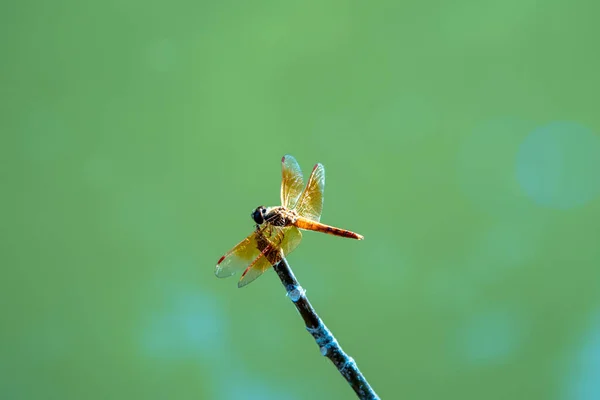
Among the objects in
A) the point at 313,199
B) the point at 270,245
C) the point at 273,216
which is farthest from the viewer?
the point at 313,199

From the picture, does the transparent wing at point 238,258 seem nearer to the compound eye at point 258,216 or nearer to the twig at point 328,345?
the compound eye at point 258,216

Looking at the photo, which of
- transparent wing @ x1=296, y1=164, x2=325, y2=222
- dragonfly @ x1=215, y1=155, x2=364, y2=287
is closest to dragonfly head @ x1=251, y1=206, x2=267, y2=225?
dragonfly @ x1=215, y1=155, x2=364, y2=287

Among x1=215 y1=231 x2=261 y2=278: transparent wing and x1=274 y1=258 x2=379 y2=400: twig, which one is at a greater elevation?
x1=215 y1=231 x2=261 y2=278: transparent wing

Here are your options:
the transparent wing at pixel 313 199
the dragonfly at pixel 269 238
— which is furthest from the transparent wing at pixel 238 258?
the transparent wing at pixel 313 199

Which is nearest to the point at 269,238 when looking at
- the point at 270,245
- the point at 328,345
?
the point at 270,245

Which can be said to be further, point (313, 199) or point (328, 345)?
point (313, 199)

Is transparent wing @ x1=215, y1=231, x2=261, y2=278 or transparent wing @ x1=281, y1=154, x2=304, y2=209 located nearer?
transparent wing @ x1=215, y1=231, x2=261, y2=278

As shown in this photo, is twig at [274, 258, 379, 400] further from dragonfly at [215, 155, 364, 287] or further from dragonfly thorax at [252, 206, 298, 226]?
dragonfly thorax at [252, 206, 298, 226]

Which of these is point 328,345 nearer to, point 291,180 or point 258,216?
point 258,216
